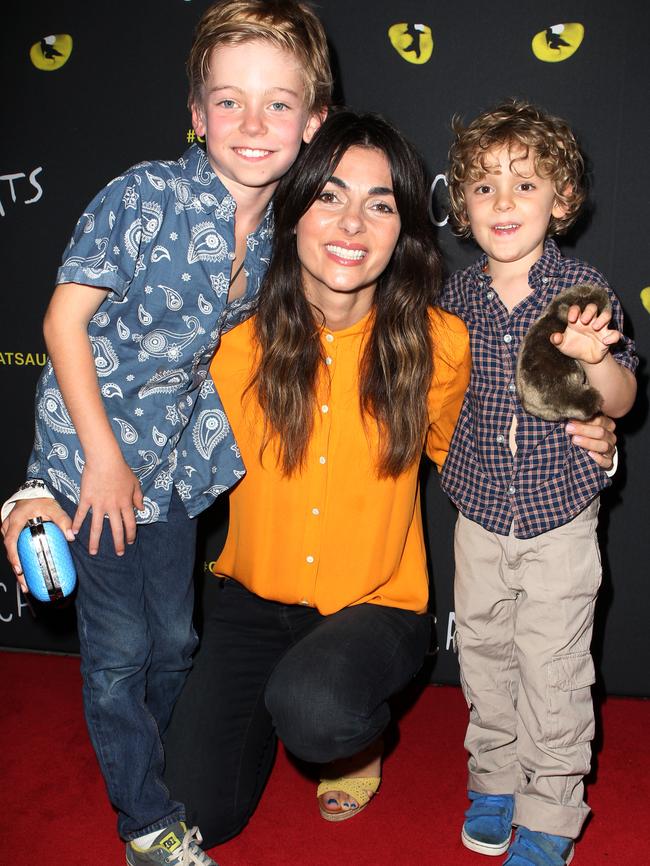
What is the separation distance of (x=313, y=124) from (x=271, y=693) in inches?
51.9

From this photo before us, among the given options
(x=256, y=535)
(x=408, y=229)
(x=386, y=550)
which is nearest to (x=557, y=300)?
(x=408, y=229)

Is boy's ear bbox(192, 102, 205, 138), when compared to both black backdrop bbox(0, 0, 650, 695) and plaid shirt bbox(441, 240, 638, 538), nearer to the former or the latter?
black backdrop bbox(0, 0, 650, 695)

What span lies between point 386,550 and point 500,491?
34cm

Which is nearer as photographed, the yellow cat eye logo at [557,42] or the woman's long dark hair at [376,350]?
the woman's long dark hair at [376,350]

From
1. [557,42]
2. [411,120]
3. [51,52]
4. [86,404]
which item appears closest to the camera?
[86,404]

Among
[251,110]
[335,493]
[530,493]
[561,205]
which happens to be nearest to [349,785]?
[335,493]

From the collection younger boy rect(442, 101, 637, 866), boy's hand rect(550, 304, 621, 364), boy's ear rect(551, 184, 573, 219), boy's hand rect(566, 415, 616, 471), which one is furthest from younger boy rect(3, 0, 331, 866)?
boy's hand rect(566, 415, 616, 471)

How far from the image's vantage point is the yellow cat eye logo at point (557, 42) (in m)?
2.29

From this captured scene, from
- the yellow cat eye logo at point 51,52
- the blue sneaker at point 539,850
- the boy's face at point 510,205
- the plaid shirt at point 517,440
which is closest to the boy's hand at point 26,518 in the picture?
the plaid shirt at point 517,440

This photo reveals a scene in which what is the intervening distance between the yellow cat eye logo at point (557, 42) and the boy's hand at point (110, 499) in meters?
1.57

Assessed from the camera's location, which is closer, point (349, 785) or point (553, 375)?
point (553, 375)

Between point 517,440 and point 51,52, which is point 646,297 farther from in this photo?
point 51,52

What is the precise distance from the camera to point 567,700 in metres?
1.95

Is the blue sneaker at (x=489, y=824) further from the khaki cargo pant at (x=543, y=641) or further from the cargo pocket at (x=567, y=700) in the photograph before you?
the cargo pocket at (x=567, y=700)
